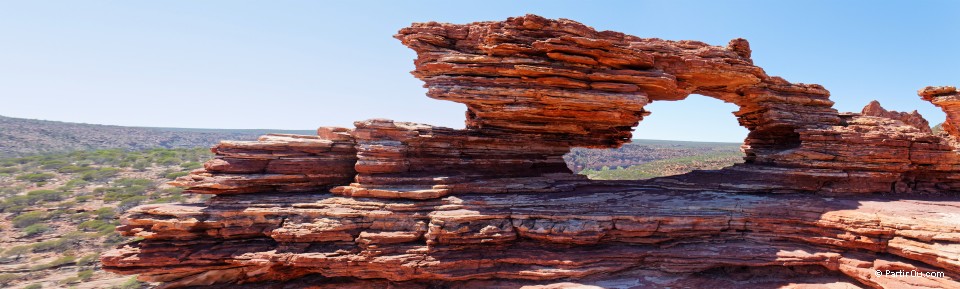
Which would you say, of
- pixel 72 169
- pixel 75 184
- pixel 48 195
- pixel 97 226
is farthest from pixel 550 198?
pixel 72 169

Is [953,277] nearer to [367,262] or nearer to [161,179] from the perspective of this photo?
[367,262]

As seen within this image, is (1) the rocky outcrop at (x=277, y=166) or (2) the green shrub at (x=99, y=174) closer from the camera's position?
(1) the rocky outcrop at (x=277, y=166)

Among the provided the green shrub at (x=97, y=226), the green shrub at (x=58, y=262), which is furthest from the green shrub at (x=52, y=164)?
the green shrub at (x=58, y=262)

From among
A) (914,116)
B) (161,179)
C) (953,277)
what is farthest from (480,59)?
(161,179)

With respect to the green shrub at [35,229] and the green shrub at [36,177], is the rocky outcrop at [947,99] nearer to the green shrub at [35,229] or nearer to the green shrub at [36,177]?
the green shrub at [35,229]

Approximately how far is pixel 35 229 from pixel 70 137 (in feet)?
290

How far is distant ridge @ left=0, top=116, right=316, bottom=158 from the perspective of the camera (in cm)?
8456

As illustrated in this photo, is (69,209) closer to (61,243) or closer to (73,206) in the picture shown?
(73,206)

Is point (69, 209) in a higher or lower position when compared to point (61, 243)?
higher

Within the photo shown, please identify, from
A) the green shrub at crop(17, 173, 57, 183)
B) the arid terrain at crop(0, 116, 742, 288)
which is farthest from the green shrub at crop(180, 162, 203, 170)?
the green shrub at crop(17, 173, 57, 183)

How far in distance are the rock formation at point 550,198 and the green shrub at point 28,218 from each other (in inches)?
1637

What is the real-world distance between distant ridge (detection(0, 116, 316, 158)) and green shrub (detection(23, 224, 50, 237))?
62.8 metres

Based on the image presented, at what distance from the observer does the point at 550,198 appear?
15023mm

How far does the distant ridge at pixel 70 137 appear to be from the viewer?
84562mm
